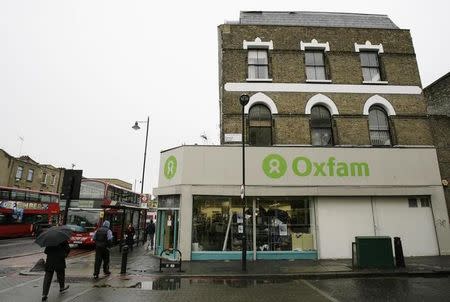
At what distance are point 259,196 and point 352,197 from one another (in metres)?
4.45

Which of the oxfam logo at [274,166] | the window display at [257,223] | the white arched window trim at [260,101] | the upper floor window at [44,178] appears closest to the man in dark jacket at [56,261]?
the window display at [257,223]

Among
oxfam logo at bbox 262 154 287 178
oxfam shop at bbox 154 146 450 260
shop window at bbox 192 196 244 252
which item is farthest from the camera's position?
oxfam logo at bbox 262 154 287 178

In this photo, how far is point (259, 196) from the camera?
14.2m

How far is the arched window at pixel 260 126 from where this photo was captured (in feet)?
49.6

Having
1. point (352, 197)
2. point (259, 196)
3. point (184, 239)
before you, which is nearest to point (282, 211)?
point (259, 196)

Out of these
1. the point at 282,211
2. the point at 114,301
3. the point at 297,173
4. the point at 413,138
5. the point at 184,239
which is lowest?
the point at 114,301

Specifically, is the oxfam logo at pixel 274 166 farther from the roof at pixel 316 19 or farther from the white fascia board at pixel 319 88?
the roof at pixel 316 19

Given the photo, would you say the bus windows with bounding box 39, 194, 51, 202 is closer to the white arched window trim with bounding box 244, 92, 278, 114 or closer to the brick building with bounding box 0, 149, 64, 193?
the brick building with bounding box 0, 149, 64, 193

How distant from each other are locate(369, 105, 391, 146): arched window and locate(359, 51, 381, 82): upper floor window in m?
1.67

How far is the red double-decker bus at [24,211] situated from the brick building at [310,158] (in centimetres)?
1627

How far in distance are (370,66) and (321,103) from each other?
3.74 meters

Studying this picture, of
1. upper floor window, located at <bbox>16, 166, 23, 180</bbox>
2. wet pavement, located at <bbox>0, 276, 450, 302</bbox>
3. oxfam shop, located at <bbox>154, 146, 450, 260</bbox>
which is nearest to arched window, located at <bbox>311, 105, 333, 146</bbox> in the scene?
oxfam shop, located at <bbox>154, 146, 450, 260</bbox>

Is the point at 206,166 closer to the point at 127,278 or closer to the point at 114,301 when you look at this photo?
the point at 127,278

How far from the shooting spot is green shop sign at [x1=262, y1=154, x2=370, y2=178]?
14.3 m
